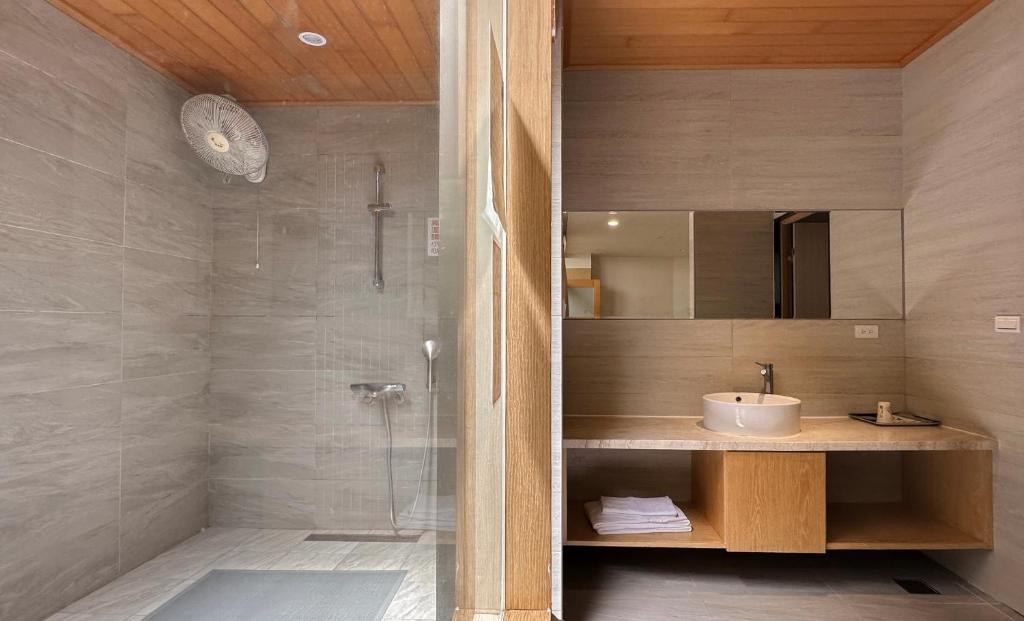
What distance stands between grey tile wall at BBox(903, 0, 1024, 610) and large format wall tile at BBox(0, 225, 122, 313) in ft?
8.85

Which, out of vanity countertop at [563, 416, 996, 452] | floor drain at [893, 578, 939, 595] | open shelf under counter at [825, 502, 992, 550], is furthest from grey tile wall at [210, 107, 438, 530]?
Result: floor drain at [893, 578, 939, 595]

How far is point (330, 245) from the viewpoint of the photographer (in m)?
0.16

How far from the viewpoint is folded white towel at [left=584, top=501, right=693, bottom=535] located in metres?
2.39

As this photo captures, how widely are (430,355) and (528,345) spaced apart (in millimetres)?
591

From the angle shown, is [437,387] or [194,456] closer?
[194,456]

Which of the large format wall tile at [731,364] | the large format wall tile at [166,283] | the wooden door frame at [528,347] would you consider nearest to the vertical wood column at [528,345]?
the wooden door frame at [528,347]

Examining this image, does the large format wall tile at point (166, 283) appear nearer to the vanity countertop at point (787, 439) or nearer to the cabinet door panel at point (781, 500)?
the vanity countertop at point (787, 439)

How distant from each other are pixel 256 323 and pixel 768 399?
280cm

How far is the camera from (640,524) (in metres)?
2.40

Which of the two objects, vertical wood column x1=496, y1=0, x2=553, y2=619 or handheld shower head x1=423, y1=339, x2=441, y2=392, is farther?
vertical wood column x1=496, y1=0, x2=553, y2=619

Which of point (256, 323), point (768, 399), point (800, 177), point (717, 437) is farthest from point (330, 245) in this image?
point (800, 177)

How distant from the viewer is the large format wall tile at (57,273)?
0.09 m

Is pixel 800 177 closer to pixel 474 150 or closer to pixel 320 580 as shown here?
pixel 474 150

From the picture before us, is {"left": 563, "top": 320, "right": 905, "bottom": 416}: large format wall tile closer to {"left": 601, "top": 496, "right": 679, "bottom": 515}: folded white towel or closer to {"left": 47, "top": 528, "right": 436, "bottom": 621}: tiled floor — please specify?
{"left": 601, "top": 496, "right": 679, "bottom": 515}: folded white towel
